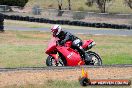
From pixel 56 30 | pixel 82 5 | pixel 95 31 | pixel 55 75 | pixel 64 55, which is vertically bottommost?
pixel 95 31

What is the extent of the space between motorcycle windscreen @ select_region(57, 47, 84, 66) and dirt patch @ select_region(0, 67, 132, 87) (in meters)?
1.41

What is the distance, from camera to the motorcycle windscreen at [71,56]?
1444 cm

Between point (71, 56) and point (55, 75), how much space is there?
226 cm

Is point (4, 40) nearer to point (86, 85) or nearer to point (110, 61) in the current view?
point (110, 61)

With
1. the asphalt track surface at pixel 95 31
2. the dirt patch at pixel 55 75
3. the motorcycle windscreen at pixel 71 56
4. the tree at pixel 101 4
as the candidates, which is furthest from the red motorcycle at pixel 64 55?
the tree at pixel 101 4

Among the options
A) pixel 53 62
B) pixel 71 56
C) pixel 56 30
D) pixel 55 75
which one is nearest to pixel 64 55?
pixel 71 56

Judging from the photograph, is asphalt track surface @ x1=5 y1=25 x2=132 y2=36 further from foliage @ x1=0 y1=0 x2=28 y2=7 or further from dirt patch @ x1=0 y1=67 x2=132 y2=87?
dirt patch @ x1=0 y1=67 x2=132 y2=87

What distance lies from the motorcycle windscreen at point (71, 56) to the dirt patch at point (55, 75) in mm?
1408

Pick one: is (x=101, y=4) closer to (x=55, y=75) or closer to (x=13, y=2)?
(x=13, y=2)

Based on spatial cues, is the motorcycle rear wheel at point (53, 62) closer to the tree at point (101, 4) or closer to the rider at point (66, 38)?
the rider at point (66, 38)

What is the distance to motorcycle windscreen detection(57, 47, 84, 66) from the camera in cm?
1444

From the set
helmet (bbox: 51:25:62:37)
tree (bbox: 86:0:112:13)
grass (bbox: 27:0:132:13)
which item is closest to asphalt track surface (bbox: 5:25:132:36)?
tree (bbox: 86:0:112:13)

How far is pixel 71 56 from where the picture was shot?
14461 mm

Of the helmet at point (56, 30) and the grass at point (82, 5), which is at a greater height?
the helmet at point (56, 30)
